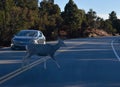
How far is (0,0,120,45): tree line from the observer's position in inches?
1943

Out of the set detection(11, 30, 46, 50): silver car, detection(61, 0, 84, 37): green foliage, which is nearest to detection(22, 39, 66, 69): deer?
detection(11, 30, 46, 50): silver car

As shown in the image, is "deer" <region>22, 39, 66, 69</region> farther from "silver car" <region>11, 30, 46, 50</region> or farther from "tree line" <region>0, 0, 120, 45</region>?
"tree line" <region>0, 0, 120, 45</region>

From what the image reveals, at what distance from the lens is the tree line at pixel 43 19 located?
162 feet

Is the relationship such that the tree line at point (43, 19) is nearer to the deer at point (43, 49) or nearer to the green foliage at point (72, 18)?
the green foliage at point (72, 18)

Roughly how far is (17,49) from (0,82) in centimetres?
1944

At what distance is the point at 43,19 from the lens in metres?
66.6

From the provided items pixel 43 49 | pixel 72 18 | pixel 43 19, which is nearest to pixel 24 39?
pixel 43 49

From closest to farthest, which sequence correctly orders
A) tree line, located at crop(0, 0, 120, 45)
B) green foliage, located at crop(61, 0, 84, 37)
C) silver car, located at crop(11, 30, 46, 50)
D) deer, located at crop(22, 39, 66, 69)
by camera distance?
1. deer, located at crop(22, 39, 66, 69)
2. silver car, located at crop(11, 30, 46, 50)
3. tree line, located at crop(0, 0, 120, 45)
4. green foliage, located at crop(61, 0, 84, 37)

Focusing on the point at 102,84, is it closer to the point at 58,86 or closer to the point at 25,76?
the point at 58,86

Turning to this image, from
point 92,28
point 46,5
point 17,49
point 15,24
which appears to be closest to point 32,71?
point 17,49

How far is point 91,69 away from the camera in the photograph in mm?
18469

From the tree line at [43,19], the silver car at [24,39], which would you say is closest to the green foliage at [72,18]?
the tree line at [43,19]

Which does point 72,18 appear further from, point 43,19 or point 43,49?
point 43,49

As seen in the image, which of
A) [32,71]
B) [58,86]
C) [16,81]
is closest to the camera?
[58,86]
